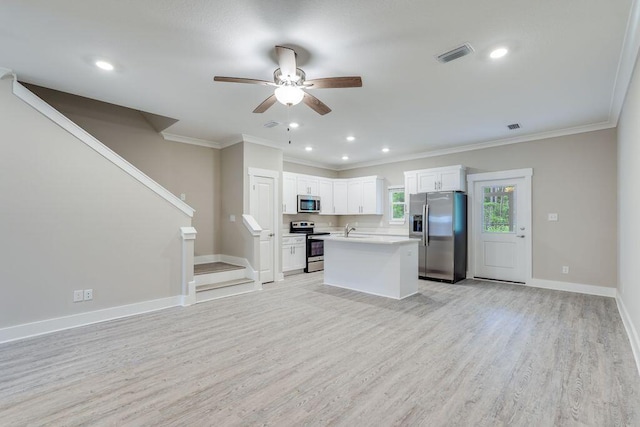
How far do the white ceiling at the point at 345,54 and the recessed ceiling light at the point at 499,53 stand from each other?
0.22 feet

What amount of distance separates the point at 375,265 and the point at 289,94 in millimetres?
3067

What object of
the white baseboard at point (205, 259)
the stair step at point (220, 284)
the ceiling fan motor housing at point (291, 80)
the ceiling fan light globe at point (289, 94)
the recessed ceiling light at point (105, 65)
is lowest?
the stair step at point (220, 284)

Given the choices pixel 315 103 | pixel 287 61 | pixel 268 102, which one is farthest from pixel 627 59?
pixel 268 102

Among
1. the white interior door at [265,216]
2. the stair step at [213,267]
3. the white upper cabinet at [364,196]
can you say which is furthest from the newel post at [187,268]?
the white upper cabinet at [364,196]

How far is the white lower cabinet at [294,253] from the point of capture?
644 cm

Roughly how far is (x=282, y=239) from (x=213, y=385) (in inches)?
157

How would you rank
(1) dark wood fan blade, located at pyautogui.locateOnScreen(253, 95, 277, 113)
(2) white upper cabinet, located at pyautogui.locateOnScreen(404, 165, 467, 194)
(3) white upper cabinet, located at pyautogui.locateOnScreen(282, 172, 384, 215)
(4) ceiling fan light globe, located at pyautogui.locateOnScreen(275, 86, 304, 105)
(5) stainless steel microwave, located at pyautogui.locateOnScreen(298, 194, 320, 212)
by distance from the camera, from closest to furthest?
(4) ceiling fan light globe, located at pyautogui.locateOnScreen(275, 86, 304, 105), (1) dark wood fan blade, located at pyautogui.locateOnScreen(253, 95, 277, 113), (2) white upper cabinet, located at pyautogui.locateOnScreen(404, 165, 467, 194), (3) white upper cabinet, located at pyautogui.locateOnScreen(282, 172, 384, 215), (5) stainless steel microwave, located at pyautogui.locateOnScreen(298, 194, 320, 212)

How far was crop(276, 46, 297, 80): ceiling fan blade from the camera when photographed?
2410 mm

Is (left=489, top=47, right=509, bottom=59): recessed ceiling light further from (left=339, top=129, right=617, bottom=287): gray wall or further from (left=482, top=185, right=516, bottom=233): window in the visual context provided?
(left=482, top=185, right=516, bottom=233): window

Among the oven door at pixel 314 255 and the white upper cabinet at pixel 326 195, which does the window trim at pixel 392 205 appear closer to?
the white upper cabinet at pixel 326 195

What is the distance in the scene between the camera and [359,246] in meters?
5.05

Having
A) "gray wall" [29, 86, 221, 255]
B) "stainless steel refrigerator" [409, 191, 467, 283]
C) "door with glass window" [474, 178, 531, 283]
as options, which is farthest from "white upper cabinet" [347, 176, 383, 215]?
"gray wall" [29, 86, 221, 255]

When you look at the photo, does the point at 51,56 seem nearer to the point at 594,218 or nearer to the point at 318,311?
the point at 318,311

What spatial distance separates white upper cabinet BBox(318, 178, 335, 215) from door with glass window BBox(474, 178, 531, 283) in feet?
11.2
